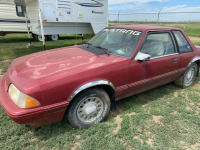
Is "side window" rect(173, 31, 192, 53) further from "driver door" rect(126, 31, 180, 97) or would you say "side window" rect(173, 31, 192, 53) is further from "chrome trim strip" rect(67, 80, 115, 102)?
"chrome trim strip" rect(67, 80, 115, 102)

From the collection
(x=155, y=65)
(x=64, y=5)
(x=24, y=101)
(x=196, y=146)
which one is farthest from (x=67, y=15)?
(x=196, y=146)

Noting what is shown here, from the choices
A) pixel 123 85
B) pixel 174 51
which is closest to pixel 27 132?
pixel 123 85

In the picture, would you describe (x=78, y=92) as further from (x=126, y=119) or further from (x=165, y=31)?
(x=165, y=31)

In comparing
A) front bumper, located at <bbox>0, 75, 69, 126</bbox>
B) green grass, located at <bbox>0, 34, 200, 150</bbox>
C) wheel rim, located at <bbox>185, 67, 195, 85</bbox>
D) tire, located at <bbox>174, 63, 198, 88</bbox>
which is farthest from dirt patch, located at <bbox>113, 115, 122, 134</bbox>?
wheel rim, located at <bbox>185, 67, 195, 85</bbox>

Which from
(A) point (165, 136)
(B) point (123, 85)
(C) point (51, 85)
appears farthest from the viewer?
(B) point (123, 85)

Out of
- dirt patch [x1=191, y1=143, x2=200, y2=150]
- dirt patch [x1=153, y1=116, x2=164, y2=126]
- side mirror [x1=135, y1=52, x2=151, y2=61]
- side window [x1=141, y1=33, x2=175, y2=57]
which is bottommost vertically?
dirt patch [x1=191, y1=143, x2=200, y2=150]

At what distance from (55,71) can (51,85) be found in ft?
0.91

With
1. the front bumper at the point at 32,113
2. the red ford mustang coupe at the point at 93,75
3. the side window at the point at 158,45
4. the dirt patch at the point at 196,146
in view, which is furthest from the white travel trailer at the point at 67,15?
the dirt patch at the point at 196,146

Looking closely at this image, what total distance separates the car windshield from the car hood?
0.48 metres

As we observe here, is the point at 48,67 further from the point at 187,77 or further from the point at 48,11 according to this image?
the point at 48,11

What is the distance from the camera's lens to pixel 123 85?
2.55 metres

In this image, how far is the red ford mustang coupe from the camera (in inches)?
73.7

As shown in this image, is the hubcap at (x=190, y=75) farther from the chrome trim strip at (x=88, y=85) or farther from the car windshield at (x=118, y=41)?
the chrome trim strip at (x=88, y=85)

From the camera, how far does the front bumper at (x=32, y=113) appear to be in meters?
1.79
